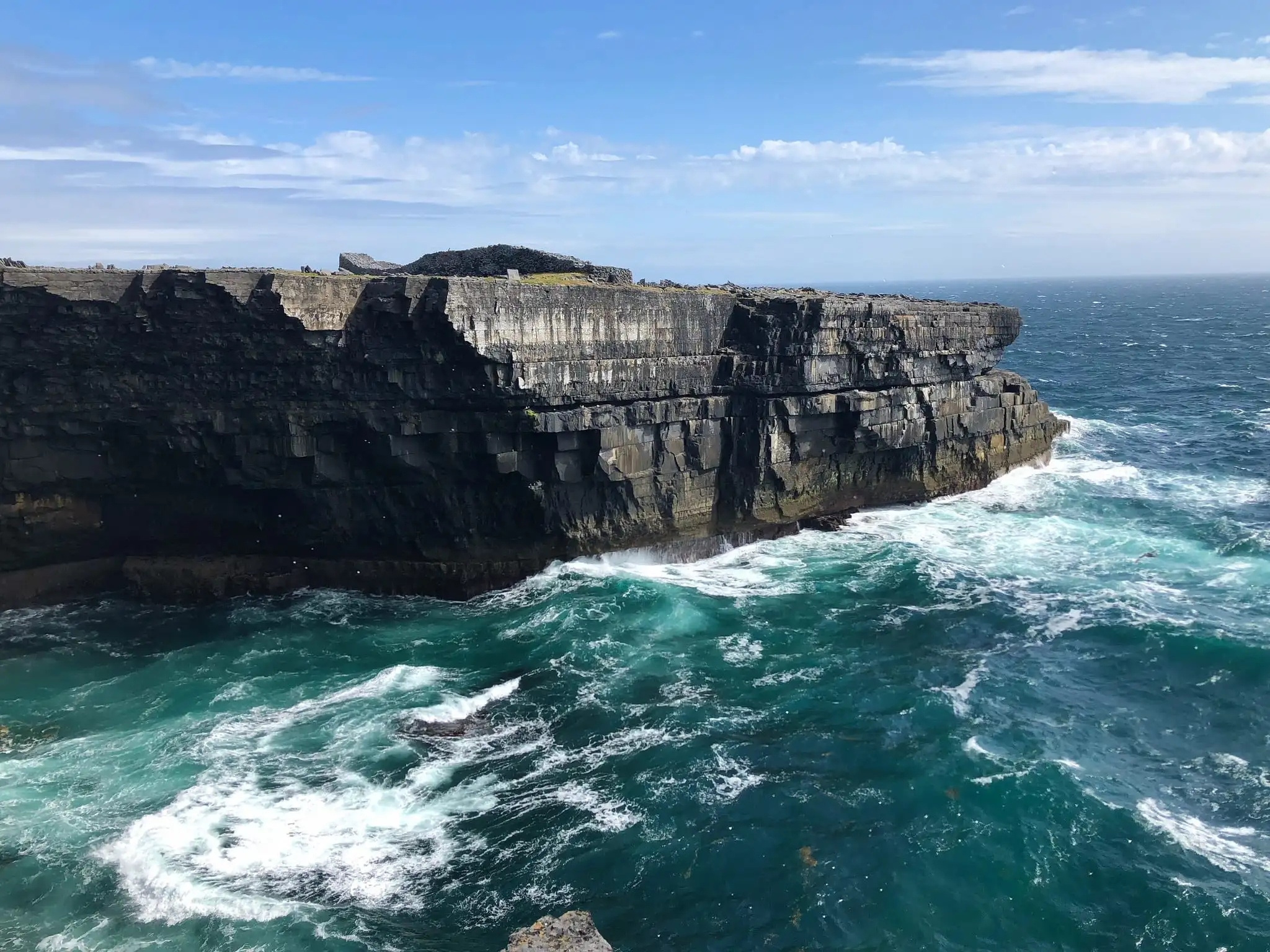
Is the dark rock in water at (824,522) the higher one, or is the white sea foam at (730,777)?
the dark rock in water at (824,522)

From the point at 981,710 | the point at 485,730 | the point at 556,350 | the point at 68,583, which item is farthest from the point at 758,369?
the point at 68,583

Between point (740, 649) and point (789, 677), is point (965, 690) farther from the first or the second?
point (740, 649)

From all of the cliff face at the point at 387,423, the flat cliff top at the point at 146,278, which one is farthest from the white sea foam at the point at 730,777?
the flat cliff top at the point at 146,278

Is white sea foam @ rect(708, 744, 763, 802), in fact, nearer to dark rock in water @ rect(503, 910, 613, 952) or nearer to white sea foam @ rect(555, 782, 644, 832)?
white sea foam @ rect(555, 782, 644, 832)

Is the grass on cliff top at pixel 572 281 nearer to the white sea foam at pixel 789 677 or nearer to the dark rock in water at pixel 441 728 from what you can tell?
the white sea foam at pixel 789 677

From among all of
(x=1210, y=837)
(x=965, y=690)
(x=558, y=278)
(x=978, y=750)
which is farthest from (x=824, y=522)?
(x=1210, y=837)

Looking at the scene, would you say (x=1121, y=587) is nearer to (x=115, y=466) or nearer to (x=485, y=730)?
(x=485, y=730)
